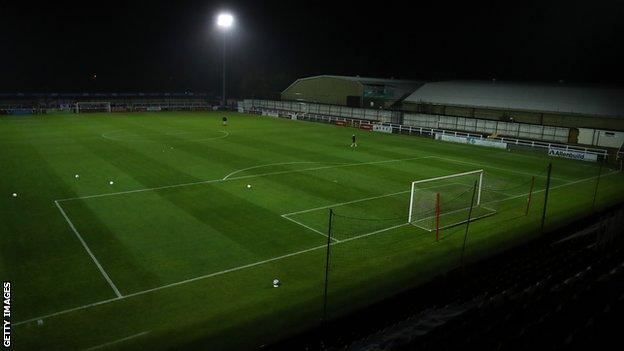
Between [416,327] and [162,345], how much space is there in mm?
5352

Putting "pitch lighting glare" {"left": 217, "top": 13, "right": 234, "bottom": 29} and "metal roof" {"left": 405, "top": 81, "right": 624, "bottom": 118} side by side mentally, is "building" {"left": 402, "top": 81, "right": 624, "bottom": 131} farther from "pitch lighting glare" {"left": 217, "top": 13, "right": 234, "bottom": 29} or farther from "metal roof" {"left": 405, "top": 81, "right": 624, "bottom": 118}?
"pitch lighting glare" {"left": 217, "top": 13, "right": 234, "bottom": 29}

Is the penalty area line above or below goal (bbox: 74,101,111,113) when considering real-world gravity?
below

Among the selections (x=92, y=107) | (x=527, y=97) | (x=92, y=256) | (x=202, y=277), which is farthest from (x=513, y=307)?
(x=92, y=107)

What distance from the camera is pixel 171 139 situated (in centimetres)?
3888

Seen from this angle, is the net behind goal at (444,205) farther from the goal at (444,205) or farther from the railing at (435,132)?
the railing at (435,132)

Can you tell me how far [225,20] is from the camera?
6206 cm

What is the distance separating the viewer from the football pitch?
432 inches

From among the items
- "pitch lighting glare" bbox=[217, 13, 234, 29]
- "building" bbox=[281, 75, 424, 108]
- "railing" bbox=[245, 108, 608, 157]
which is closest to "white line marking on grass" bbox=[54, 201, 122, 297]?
"railing" bbox=[245, 108, 608, 157]

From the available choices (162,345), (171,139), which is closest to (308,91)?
(171,139)

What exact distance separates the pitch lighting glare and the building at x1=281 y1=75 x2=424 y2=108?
16.3 metres

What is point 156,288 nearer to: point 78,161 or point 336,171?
point 336,171

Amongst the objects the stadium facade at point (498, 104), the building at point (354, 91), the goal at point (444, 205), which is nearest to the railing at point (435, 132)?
the stadium facade at point (498, 104)

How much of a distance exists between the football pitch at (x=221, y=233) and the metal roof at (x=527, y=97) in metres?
16.6

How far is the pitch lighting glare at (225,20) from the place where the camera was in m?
61.8
